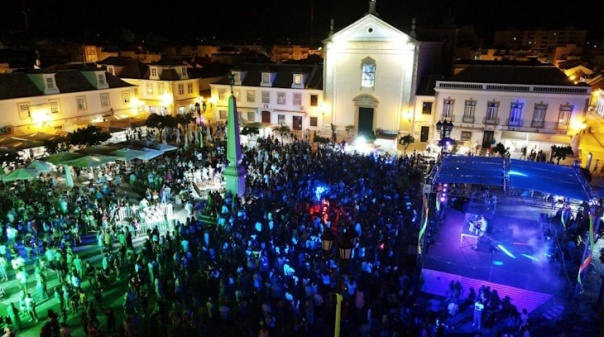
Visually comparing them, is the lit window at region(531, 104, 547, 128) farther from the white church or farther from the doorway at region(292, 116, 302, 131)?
the doorway at region(292, 116, 302, 131)

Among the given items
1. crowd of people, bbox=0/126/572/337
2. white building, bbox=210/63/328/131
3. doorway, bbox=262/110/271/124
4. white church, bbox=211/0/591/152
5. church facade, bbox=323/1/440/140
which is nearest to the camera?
crowd of people, bbox=0/126/572/337

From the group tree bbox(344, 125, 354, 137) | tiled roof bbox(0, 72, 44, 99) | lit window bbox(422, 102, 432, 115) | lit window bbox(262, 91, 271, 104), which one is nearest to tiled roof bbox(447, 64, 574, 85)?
lit window bbox(422, 102, 432, 115)

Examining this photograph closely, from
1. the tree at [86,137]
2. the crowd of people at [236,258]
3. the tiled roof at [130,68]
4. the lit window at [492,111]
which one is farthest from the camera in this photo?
the tiled roof at [130,68]

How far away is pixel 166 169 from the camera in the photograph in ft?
77.6

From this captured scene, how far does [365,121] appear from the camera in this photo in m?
35.4

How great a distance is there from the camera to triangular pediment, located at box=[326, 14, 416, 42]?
31.9 meters

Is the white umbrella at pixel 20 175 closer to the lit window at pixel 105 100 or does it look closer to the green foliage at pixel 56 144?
the green foliage at pixel 56 144

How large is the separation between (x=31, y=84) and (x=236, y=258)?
26.9m

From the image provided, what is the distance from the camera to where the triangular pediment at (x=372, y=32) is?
3194cm

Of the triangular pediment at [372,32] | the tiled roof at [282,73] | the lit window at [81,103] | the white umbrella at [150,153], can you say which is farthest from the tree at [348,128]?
the lit window at [81,103]

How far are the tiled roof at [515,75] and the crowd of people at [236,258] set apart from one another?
45.2 feet

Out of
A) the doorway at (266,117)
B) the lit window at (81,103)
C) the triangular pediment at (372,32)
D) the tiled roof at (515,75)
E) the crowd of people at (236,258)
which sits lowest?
the crowd of people at (236,258)

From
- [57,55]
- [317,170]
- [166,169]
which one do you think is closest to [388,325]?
[317,170]

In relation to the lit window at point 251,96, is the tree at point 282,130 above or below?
below
